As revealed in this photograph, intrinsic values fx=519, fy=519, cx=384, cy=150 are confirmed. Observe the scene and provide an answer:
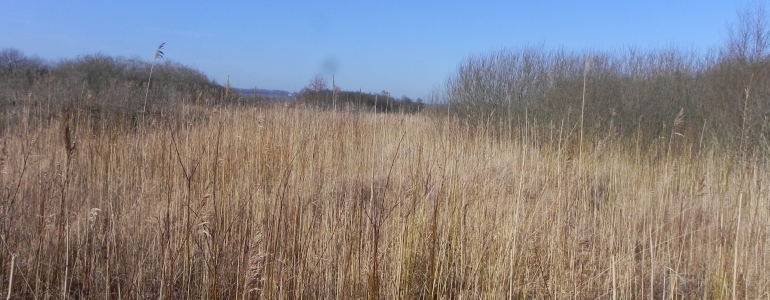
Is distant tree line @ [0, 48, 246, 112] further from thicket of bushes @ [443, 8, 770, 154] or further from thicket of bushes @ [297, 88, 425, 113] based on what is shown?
thicket of bushes @ [443, 8, 770, 154]

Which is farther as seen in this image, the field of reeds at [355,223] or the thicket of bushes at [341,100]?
the thicket of bushes at [341,100]

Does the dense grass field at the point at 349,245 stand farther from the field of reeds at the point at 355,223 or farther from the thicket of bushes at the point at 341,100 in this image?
the thicket of bushes at the point at 341,100

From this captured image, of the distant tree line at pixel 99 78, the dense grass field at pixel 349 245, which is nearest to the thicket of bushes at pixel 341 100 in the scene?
the distant tree line at pixel 99 78

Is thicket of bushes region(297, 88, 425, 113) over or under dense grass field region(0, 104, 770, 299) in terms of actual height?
over

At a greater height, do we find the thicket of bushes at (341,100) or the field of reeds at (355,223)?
the thicket of bushes at (341,100)

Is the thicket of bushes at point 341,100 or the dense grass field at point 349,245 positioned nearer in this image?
the dense grass field at point 349,245

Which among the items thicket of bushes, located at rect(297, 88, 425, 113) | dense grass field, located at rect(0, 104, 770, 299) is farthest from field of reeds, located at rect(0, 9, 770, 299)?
thicket of bushes, located at rect(297, 88, 425, 113)

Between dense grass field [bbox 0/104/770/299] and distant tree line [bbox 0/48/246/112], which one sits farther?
distant tree line [bbox 0/48/246/112]

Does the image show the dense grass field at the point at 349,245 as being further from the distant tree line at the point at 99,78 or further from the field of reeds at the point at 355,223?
the distant tree line at the point at 99,78

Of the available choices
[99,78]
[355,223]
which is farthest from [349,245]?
[99,78]

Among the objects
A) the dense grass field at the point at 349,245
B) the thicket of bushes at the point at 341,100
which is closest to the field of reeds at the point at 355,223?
the dense grass field at the point at 349,245

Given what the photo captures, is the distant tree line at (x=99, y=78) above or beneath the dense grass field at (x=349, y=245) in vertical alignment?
above

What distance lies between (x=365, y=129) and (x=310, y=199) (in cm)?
382

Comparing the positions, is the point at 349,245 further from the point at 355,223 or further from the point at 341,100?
the point at 341,100
